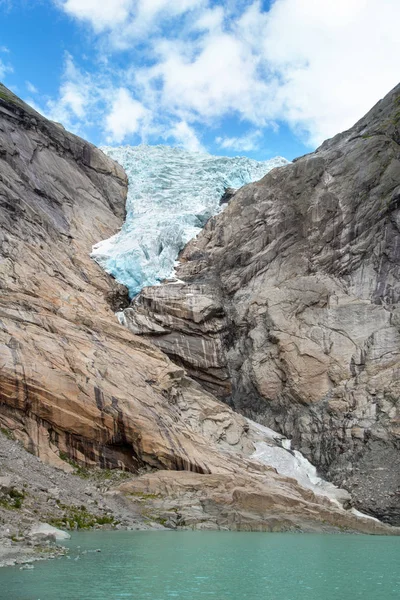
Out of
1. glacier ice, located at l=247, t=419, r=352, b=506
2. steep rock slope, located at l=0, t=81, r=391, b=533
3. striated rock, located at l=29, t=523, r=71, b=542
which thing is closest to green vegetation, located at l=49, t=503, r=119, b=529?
striated rock, located at l=29, t=523, r=71, b=542

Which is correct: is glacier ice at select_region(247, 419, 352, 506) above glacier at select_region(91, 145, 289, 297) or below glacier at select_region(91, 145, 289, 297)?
below

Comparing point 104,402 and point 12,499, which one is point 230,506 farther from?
point 12,499

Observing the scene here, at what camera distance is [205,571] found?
1797cm

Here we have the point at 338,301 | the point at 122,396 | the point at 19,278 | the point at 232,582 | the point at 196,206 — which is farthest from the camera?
the point at 196,206

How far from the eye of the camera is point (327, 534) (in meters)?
32.1

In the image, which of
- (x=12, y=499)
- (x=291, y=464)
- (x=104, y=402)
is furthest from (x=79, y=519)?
(x=291, y=464)

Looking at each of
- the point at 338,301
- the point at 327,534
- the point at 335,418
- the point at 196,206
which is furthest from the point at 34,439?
the point at 196,206

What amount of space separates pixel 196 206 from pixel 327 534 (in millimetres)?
47093

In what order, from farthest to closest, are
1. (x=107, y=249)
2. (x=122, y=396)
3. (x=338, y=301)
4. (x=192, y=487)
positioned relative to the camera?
(x=107, y=249), (x=338, y=301), (x=122, y=396), (x=192, y=487)

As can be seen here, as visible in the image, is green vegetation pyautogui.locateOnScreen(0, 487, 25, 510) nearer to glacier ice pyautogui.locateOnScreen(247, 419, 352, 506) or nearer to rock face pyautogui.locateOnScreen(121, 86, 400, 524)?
glacier ice pyautogui.locateOnScreen(247, 419, 352, 506)

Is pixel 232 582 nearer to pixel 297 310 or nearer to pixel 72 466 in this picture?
pixel 72 466

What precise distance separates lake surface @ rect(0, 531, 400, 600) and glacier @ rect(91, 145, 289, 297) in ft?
118

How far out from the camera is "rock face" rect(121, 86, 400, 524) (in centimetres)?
4381

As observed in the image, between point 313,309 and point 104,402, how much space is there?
21810mm
